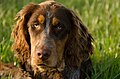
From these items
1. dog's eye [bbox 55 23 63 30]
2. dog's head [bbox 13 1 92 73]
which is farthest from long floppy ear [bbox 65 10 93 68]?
dog's eye [bbox 55 23 63 30]

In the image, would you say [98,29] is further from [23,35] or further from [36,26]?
[36,26]

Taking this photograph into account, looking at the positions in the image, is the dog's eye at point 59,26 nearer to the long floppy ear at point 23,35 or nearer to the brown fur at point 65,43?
the brown fur at point 65,43

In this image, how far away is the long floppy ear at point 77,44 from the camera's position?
24.3 ft

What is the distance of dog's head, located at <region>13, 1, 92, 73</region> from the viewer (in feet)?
22.7

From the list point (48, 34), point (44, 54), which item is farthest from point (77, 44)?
point (44, 54)

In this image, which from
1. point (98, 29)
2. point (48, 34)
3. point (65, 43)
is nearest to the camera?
point (48, 34)

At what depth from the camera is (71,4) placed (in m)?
11.5

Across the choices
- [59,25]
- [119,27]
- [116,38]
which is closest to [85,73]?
[59,25]

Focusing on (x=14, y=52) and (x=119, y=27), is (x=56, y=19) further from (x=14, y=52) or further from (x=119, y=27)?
(x=119, y=27)

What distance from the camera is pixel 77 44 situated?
750cm

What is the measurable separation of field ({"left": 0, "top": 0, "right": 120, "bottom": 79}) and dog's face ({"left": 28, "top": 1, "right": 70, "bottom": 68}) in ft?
2.64

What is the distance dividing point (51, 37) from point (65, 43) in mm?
342

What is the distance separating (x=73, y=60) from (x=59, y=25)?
0.60 metres

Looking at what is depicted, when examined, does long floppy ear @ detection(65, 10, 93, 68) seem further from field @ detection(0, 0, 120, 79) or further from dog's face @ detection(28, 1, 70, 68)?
field @ detection(0, 0, 120, 79)
